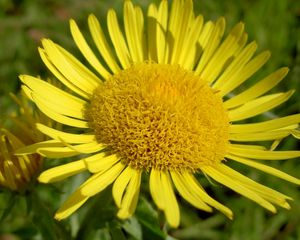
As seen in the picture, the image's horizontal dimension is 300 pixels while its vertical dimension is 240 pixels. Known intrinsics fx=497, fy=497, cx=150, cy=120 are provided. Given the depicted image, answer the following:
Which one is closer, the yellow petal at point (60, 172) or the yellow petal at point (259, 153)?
the yellow petal at point (60, 172)

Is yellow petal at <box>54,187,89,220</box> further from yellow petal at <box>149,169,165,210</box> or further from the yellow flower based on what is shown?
the yellow flower

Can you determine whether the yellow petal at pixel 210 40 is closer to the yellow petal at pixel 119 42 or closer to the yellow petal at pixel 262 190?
the yellow petal at pixel 119 42

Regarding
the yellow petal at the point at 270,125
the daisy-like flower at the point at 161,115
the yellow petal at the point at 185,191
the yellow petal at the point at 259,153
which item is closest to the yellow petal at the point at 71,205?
the daisy-like flower at the point at 161,115

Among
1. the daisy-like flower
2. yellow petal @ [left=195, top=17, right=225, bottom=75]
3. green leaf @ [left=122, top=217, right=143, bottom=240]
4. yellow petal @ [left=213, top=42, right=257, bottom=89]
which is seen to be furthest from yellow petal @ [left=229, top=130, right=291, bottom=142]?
green leaf @ [left=122, top=217, right=143, bottom=240]

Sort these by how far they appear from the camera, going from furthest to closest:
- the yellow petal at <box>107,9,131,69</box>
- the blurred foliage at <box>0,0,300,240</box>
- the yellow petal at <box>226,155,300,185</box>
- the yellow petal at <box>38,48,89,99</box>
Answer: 1. the yellow petal at <box>107,9,131,69</box>
2. the yellow petal at <box>38,48,89,99</box>
3. the blurred foliage at <box>0,0,300,240</box>
4. the yellow petal at <box>226,155,300,185</box>

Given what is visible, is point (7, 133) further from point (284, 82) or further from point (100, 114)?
point (284, 82)

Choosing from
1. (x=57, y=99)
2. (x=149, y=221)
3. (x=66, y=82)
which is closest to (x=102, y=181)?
(x=149, y=221)
